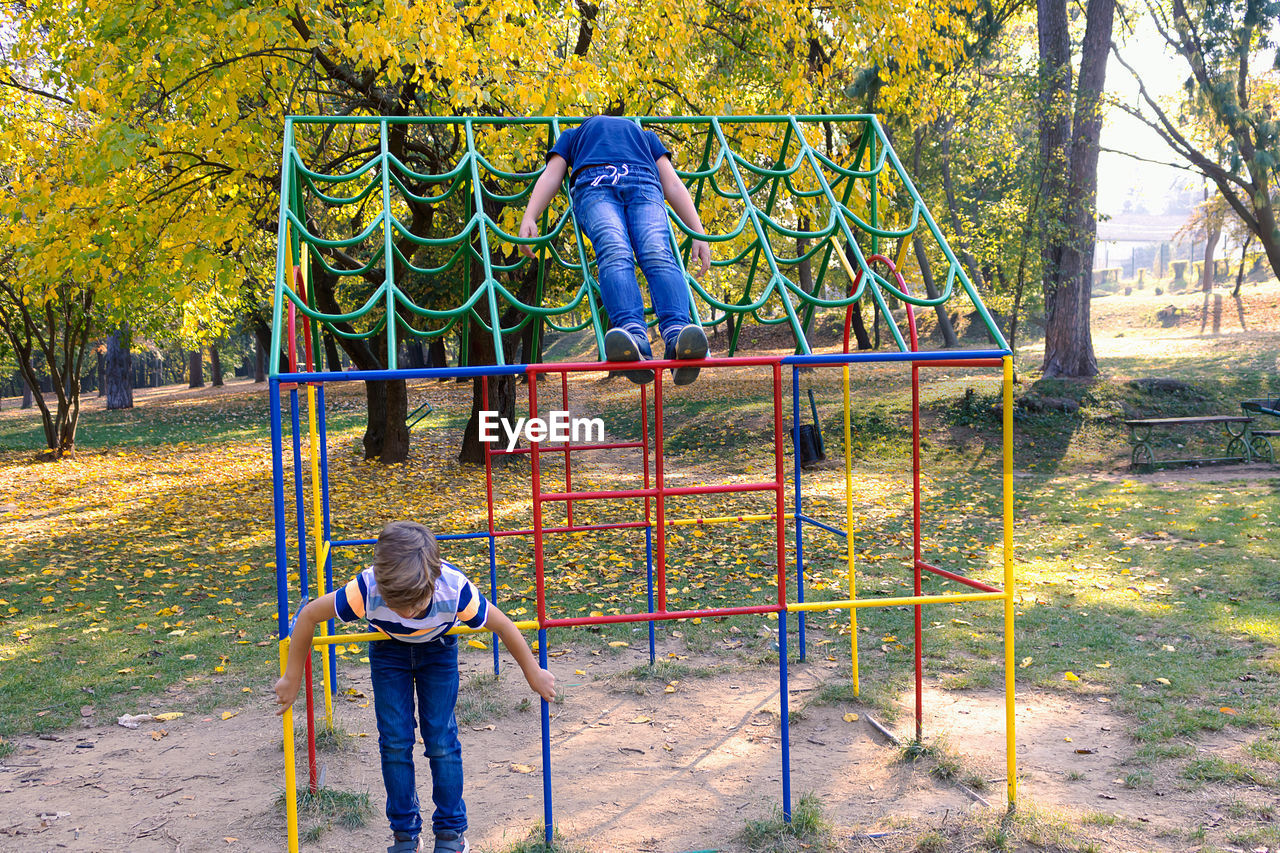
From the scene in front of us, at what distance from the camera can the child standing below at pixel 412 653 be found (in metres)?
2.72

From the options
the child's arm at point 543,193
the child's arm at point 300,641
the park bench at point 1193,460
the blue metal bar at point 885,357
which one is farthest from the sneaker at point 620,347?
the park bench at point 1193,460

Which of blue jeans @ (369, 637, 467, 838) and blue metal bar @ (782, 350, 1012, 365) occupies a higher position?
blue metal bar @ (782, 350, 1012, 365)

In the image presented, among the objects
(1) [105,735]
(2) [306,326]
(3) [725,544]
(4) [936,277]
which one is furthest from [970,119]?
(1) [105,735]

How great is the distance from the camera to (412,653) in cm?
301

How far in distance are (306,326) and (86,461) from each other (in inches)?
525

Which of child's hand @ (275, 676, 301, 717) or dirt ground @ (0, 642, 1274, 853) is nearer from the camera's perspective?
child's hand @ (275, 676, 301, 717)

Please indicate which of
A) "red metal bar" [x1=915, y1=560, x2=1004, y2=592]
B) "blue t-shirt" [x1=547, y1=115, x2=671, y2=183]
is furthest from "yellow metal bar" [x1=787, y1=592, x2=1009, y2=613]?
"blue t-shirt" [x1=547, y1=115, x2=671, y2=183]

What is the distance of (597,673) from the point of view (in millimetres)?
5383

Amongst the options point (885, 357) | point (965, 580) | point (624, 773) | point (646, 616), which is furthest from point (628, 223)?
point (624, 773)

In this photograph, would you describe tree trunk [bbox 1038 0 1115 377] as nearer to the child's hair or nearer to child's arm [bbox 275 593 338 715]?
the child's hair

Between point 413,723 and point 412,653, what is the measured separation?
9.5 inches

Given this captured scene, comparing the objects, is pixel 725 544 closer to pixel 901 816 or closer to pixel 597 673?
pixel 597 673

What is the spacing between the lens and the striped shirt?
111 inches

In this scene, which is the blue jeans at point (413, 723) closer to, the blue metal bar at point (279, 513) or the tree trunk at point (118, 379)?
the blue metal bar at point (279, 513)
